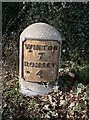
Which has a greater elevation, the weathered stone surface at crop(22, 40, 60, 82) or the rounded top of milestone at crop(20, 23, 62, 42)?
the rounded top of milestone at crop(20, 23, 62, 42)

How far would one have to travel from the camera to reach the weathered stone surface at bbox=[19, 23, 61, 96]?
17.0ft

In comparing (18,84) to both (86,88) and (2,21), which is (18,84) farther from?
(2,21)

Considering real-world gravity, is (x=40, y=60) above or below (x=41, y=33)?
below

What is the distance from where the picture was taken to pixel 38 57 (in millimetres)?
5258

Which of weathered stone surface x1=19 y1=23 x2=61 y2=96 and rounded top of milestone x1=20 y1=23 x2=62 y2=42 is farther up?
rounded top of milestone x1=20 y1=23 x2=62 y2=42

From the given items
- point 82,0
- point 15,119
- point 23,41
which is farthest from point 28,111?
point 82,0

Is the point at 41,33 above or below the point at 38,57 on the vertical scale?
above


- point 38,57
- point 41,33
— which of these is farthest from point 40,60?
point 41,33

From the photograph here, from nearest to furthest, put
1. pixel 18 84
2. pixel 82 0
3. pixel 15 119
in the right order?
pixel 15 119, pixel 18 84, pixel 82 0

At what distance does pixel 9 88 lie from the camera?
215 inches

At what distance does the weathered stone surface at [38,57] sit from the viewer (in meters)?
5.18

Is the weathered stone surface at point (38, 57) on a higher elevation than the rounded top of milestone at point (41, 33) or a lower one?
lower

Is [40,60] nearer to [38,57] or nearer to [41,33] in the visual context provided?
[38,57]

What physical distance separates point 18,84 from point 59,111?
115 cm
